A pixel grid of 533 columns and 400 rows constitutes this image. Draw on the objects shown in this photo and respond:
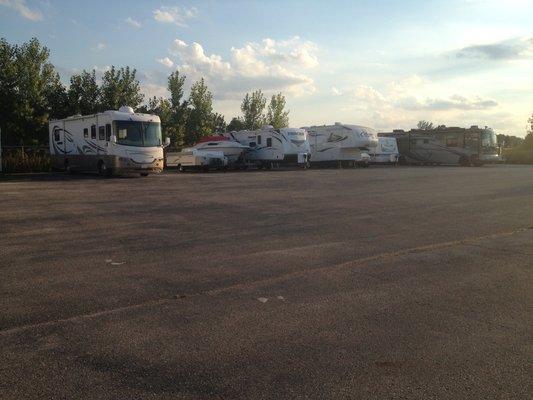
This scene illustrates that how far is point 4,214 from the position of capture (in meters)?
11.8

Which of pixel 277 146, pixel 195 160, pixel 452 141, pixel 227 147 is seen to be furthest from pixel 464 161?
pixel 195 160

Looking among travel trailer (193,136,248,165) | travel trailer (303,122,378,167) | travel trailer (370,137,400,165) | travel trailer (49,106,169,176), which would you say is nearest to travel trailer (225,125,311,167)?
travel trailer (193,136,248,165)

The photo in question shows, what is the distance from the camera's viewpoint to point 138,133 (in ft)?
80.9

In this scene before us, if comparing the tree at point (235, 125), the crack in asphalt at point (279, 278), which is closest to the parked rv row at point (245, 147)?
the crack in asphalt at point (279, 278)

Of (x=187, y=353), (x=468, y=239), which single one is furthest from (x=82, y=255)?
(x=468, y=239)

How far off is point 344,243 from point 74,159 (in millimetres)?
21771

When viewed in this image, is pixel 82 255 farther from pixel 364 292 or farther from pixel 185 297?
pixel 364 292

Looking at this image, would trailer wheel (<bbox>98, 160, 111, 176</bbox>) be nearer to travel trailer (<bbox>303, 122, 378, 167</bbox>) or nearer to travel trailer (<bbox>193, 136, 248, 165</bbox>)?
travel trailer (<bbox>193, 136, 248, 165</bbox>)

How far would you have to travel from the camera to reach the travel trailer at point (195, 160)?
34.9 m

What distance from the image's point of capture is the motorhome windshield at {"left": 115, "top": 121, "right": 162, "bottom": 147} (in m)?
24.3

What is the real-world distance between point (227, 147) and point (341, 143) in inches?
367

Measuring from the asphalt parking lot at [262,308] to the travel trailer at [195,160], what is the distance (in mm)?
22971

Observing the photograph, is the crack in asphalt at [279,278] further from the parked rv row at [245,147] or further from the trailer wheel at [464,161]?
the trailer wheel at [464,161]

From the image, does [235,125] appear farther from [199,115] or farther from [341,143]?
[341,143]
